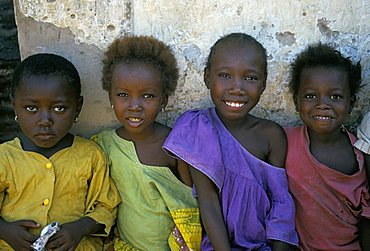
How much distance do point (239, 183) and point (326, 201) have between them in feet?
1.49

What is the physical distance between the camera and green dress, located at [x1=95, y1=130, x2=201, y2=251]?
269cm

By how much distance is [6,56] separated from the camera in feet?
12.5

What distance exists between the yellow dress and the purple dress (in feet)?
1.32

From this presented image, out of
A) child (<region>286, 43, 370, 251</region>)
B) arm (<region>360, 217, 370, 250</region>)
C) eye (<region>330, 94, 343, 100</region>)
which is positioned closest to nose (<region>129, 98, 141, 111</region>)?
child (<region>286, 43, 370, 251</region>)

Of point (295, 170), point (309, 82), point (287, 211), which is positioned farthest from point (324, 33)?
point (287, 211)

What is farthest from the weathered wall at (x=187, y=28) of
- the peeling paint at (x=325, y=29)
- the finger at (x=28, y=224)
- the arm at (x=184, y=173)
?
the finger at (x=28, y=224)

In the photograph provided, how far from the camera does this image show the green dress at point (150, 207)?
2.69 metres

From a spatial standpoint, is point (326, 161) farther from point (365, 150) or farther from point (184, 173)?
point (184, 173)

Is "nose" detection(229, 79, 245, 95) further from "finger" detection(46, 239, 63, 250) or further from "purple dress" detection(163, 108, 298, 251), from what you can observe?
"finger" detection(46, 239, 63, 250)

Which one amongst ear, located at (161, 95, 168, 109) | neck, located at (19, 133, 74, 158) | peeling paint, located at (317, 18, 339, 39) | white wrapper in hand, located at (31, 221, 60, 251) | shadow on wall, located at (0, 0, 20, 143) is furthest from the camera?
shadow on wall, located at (0, 0, 20, 143)

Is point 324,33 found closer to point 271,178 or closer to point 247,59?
point 247,59

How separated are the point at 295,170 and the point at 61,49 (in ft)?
4.48

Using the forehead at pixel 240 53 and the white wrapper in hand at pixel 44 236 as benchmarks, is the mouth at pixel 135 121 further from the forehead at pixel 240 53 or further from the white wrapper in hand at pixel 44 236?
the white wrapper in hand at pixel 44 236

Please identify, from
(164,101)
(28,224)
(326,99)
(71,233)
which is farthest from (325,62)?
(28,224)
